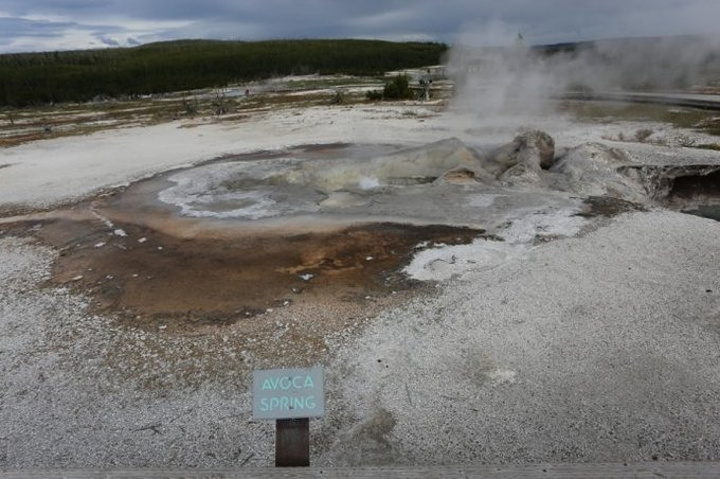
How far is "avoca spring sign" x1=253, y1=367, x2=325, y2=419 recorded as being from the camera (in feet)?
8.57

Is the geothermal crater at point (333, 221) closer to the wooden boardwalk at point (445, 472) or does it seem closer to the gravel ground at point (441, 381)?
the gravel ground at point (441, 381)

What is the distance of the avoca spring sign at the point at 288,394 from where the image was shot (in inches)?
103

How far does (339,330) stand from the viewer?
5.25 m

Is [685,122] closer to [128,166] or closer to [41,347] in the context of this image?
[128,166]

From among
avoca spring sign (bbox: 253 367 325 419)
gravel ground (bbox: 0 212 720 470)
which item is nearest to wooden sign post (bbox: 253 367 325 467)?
avoca spring sign (bbox: 253 367 325 419)

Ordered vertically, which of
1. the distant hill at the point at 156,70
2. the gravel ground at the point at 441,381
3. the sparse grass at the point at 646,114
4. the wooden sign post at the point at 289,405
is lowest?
the gravel ground at the point at 441,381

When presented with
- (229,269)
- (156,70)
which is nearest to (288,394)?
(229,269)

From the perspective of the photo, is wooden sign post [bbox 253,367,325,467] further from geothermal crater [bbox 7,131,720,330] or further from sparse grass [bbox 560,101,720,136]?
sparse grass [bbox 560,101,720,136]

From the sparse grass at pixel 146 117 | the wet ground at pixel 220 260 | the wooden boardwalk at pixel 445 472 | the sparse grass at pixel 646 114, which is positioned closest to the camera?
the wooden boardwalk at pixel 445 472

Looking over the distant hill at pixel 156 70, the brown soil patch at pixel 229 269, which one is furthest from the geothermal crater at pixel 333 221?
the distant hill at pixel 156 70

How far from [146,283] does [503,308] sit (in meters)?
4.10

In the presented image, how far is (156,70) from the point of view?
184ft

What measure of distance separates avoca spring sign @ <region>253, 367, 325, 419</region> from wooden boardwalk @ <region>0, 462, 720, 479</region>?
0.26 m

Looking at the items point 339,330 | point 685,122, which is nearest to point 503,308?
point 339,330
